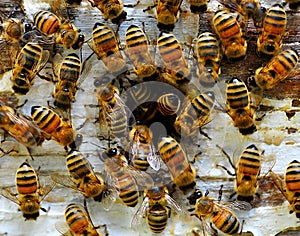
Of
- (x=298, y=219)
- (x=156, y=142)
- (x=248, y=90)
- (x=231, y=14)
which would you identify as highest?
(x=231, y=14)

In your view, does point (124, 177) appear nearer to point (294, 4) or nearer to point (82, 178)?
point (82, 178)

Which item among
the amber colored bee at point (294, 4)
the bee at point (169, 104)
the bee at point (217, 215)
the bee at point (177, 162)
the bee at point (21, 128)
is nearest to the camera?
the bee at point (177, 162)

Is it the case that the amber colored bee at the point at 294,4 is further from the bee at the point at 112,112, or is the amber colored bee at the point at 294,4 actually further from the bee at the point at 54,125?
the bee at the point at 54,125

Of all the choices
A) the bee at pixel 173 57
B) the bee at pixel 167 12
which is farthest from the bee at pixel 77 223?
the bee at pixel 167 12

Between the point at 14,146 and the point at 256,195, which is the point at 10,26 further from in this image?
the point at 256,195

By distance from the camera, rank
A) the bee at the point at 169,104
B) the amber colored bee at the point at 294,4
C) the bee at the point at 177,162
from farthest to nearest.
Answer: the amber colored bee at the point at 294,4 < the bee at the point at 169,104 < the bee at the point at 177,162

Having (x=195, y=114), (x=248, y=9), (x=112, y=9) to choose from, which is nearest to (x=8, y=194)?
(x=195, y=114)

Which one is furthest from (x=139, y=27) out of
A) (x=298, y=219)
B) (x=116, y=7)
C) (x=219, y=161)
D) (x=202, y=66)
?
(x=298, y=219)
